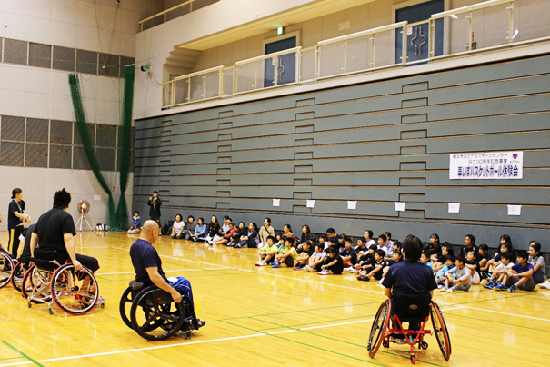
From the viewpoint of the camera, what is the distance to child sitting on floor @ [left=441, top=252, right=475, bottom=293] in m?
10.2

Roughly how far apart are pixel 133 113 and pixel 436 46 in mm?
15535

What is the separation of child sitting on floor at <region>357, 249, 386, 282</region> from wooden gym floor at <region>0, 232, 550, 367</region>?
47 centimetres

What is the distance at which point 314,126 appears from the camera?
55.4ft

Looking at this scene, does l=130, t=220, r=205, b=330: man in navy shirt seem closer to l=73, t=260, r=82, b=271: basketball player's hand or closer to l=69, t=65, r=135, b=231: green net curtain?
l=73, t=260, r=82, b=271: basketball player's hand

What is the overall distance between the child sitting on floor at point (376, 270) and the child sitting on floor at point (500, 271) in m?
2.01

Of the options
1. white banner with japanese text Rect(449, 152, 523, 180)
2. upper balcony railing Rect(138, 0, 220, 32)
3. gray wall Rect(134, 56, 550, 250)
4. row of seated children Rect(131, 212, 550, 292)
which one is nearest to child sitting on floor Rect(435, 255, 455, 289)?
row of seated children Rect(131, 212, 550, 292)

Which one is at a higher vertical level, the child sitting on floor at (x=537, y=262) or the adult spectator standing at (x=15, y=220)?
the adult spectator standing at (x=15, y=220)

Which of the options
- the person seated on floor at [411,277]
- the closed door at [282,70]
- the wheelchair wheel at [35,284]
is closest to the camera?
the person seated on floor at [411,277]

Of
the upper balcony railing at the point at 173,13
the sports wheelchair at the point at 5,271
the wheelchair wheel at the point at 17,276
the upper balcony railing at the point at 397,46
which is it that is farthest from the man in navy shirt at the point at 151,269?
the upper balcony railing at the point at 173,13

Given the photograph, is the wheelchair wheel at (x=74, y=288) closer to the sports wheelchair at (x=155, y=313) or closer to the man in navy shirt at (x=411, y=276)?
the sports wheelchair at (x=155, y=313)

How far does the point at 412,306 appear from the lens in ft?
17.8

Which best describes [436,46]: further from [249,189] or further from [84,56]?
[84,56]

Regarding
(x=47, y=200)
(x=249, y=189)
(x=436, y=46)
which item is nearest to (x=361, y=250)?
(x=436, y=46)

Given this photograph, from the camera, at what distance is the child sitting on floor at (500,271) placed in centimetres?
1066
